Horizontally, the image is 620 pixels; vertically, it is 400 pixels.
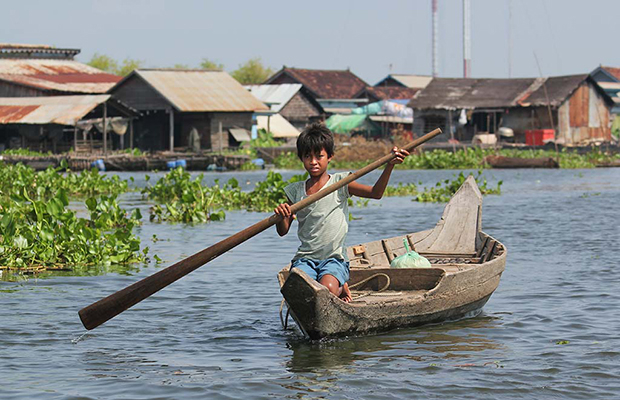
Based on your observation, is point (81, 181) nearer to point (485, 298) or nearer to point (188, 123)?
point (485, 298)

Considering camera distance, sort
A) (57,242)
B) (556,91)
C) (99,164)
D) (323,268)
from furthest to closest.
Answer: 1. (556,91)
2. (99,164)
3. (57,242)
4. (323,268)

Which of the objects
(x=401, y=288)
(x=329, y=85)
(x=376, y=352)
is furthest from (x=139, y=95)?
(x=376, y=352)

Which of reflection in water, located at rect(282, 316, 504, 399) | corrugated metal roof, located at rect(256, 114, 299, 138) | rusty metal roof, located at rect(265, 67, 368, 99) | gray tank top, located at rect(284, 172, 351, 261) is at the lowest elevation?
reflection in water, located at rect(282, 316, 504, 399)

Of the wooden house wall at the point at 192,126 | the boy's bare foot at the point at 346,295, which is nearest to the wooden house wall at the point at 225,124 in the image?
the wooden house wall at the point at 192,126

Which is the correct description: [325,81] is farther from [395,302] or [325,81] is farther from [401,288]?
[395,302]

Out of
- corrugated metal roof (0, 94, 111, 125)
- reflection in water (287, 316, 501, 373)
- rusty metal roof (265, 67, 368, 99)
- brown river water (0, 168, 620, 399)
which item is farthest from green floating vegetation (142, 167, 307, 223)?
rusty metal roof (265, 67, 368, 99)

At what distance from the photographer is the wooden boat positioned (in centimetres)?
601

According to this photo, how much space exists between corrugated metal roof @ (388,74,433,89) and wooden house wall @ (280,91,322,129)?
10052 millimetres

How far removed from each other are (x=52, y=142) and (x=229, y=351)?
31733mm

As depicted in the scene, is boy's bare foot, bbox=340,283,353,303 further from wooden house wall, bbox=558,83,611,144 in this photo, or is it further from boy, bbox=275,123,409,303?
wooden house wall, bbox=558,83,611,144

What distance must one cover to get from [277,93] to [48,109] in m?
14.9

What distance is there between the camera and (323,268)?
6.20m

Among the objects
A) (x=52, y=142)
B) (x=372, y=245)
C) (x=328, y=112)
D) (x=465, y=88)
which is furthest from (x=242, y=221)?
(x=328, y=112)

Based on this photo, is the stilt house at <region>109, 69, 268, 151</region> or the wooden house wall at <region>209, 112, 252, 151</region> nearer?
the stilt house at <region>109, 69, 268, 151</region>
